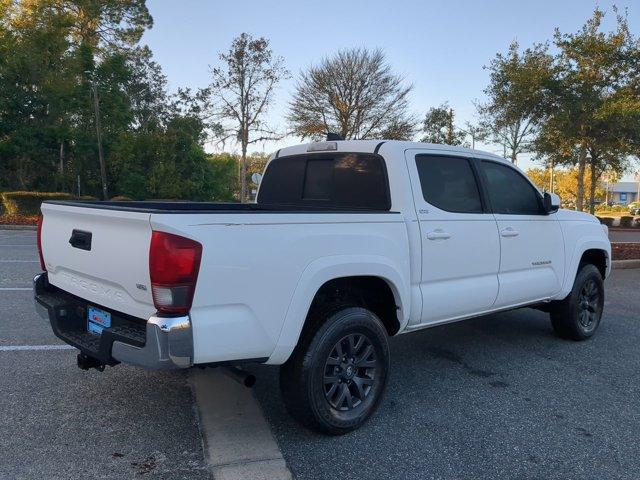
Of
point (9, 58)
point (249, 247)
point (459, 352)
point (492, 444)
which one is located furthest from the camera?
point (9, 58)

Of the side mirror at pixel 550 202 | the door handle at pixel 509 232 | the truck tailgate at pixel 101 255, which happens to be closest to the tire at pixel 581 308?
the side mirror at pixel 550 202

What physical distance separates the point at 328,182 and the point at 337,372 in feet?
5.38

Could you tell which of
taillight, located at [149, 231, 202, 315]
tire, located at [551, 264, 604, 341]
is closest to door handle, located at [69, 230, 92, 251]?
taillight, located at [149, 231, 202, 315]

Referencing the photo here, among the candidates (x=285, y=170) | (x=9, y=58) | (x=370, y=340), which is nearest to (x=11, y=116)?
(x=9, y=58)

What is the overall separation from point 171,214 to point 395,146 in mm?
1937

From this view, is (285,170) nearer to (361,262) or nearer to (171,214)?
(361,262)

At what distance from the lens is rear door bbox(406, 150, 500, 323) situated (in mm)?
3809

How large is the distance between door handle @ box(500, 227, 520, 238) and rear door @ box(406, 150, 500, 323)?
10 centimetres

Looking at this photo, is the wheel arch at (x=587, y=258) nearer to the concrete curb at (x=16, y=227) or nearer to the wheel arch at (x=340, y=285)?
the wheel arch at (x=340, y=285)

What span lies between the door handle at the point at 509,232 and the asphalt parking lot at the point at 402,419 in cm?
119

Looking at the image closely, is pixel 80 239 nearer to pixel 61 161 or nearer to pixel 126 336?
pixel 126 336

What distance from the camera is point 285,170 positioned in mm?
4766

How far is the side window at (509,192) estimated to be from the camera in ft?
15.1

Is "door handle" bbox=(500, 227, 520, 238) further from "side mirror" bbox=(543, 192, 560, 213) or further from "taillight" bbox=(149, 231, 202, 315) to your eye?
"taillight" bbox=(149, 231, 202, 315)
